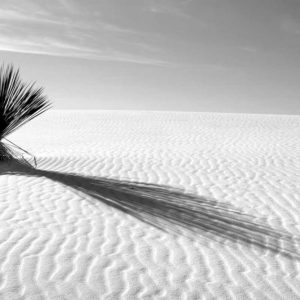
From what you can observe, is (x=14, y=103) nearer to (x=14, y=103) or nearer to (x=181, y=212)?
(x=14, y=103)

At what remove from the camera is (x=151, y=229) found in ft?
18.7

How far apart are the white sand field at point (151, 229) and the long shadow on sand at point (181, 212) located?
0.02 m

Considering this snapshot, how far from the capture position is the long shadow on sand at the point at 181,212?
18.0ft

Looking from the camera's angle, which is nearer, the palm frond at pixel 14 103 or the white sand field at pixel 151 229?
the white sand field at pixel 151 229

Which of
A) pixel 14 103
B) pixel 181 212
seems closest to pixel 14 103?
pixel 14 103

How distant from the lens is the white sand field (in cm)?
403

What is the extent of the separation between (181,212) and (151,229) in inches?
39.2

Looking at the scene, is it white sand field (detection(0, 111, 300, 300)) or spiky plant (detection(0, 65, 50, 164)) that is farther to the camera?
spiky plant (detection(0, 65, 50, 164))

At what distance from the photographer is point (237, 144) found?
15.1 metres

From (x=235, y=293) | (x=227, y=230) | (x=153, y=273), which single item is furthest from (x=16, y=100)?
(x=235, y=293)

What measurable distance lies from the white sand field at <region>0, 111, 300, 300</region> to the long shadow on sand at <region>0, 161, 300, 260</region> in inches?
0.6

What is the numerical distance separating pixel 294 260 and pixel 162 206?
2.55m

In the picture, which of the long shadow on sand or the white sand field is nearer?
the white sand field

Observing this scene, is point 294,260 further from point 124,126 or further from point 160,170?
point 124,126
